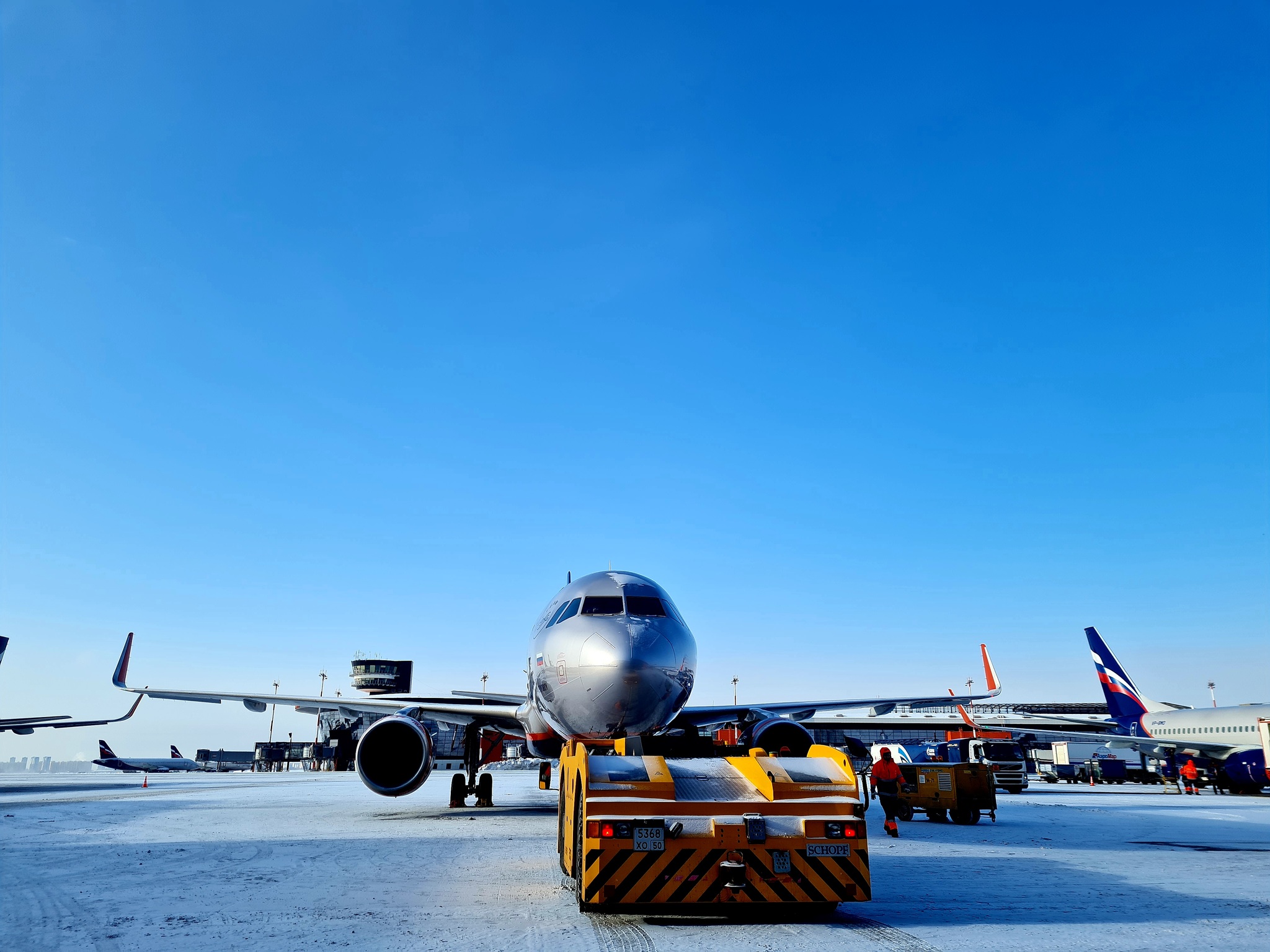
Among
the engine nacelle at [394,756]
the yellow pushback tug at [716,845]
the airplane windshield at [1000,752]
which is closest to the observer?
the yellow pushback tug at [716,845]

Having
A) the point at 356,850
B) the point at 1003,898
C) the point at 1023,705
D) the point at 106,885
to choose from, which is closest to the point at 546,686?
the point at 356,850

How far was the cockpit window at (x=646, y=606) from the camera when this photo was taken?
1131 centimetres

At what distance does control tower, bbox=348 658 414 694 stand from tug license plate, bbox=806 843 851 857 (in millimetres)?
84049

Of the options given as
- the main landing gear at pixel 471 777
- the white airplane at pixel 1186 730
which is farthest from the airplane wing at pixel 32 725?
the white airplane at pixel 1186 730

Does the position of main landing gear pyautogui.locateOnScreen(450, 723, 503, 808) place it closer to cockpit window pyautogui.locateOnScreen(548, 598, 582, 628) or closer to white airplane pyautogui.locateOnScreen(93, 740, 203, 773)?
cockpit window pyautogui.locateOnScreen(548, 598, 582, 628)

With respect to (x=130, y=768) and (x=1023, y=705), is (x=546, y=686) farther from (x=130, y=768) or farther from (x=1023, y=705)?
(x=1023, y=705)

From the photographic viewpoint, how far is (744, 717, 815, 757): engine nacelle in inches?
482

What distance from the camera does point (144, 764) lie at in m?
75.9

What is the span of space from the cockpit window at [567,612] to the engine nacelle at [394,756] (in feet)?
15.8

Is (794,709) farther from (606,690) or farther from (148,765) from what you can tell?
(148,765)

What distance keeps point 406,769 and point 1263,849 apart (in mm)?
14176

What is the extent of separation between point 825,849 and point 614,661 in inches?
162

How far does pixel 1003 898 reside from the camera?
7.82 m

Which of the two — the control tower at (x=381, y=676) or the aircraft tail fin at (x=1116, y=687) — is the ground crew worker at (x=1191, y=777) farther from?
the control tower at (x=381, y=676)
